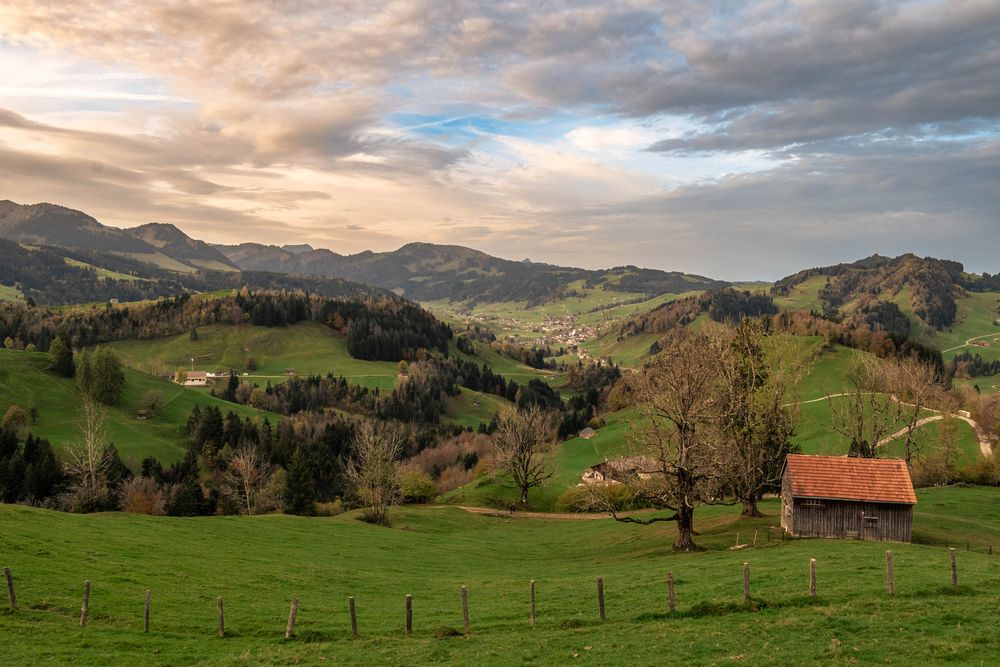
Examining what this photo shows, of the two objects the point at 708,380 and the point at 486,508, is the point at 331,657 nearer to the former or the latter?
the point at 708,380

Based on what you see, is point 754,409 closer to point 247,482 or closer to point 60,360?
point 247,482

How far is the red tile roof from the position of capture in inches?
1804

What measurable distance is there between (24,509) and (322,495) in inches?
2972

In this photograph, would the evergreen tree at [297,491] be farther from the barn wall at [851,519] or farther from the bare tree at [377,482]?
the barn wall at [851,519]

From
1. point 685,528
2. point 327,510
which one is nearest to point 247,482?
point 327,510

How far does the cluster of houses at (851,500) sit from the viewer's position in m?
45.6

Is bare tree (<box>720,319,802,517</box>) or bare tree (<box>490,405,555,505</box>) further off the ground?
bare tree (<box>720,319,802,517</box>)

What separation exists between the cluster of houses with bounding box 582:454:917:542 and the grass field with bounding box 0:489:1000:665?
3.45 metres

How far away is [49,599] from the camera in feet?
93.1

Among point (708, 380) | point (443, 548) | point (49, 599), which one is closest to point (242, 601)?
point (49, 599)

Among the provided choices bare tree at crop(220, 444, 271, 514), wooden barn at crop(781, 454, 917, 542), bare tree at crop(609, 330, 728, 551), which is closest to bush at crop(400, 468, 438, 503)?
bare tree at crop(220, 444, 271, 514)

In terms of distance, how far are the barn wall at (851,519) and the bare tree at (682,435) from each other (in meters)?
6.35

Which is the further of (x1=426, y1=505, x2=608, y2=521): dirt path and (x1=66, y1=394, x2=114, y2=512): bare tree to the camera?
(x1=426, y1=505, x2=608, y2=521): dirt path

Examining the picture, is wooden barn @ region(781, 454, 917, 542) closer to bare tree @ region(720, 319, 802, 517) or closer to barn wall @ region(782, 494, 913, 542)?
barn wall @ region(782, 494, 913, 542)
